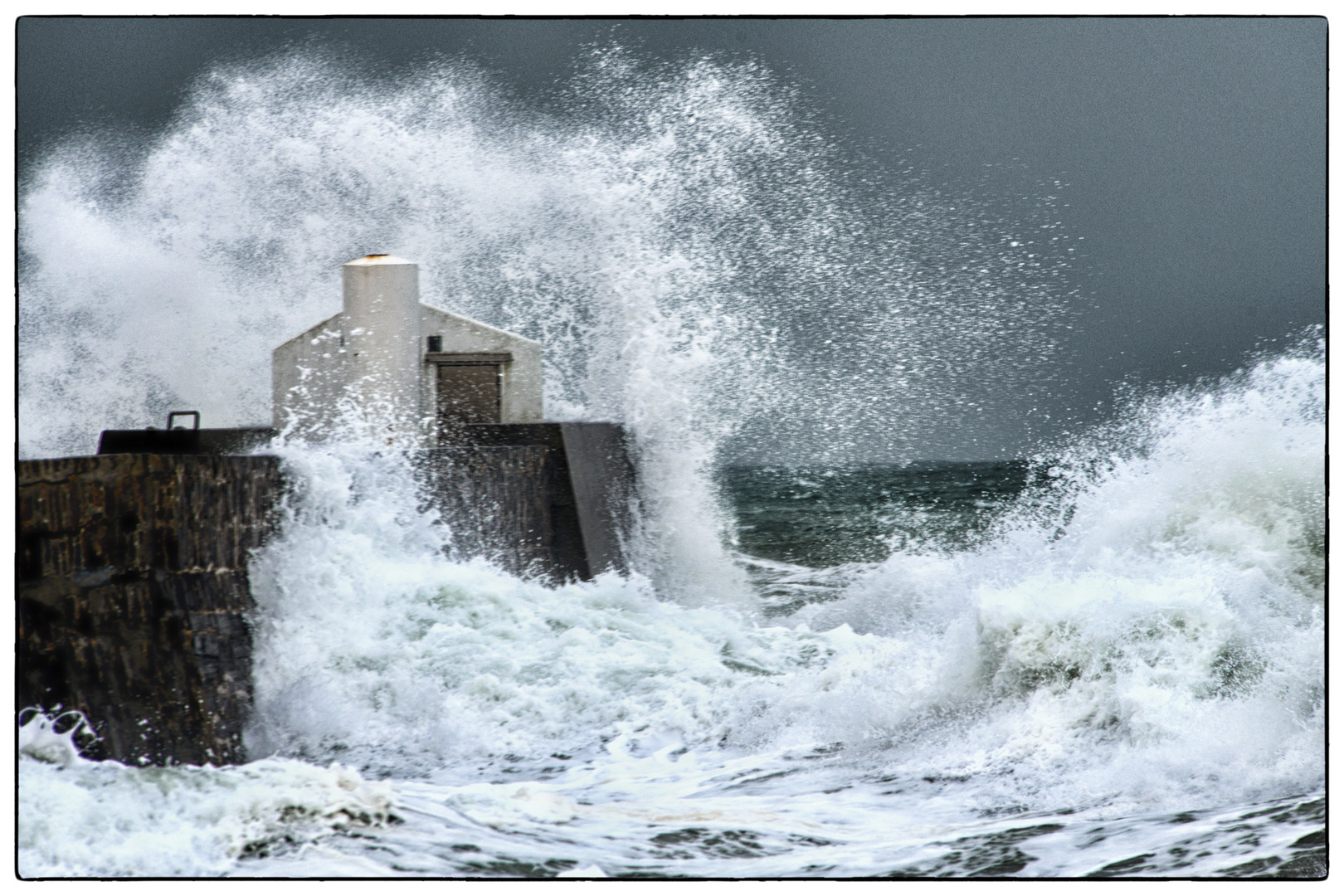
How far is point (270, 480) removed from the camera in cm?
345

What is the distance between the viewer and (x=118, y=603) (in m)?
2.98

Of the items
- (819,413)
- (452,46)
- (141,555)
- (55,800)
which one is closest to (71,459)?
(141,555)

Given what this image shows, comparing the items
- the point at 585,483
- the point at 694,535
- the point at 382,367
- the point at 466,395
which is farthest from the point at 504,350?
the point at 694,535

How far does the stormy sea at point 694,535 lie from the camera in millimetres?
2920

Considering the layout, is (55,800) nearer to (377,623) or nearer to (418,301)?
(377,623)

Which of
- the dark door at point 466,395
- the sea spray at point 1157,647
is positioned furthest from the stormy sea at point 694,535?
the dark door at point 466,395

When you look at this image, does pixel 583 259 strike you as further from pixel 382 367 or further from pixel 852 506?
pixel 852 506

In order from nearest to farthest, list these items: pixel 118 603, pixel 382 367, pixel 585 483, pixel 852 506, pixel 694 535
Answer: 1. pixel 118 603
2. pixel 382 367
3. pixel 585 483
4. pixel 694 535
5. pixel 852 506

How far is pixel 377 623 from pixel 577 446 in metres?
1.60

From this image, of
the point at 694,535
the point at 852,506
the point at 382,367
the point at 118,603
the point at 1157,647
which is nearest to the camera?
the point at 118,603

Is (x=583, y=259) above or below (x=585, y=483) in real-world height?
above

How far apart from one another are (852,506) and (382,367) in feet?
8.34

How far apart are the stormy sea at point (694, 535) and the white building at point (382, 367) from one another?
12 cm

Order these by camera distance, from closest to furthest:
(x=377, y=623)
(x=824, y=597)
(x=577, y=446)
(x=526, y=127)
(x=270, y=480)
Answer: (x=270, y=480)
(x=377, y=623)
(x=526, y=127)
(x=824, y=597)
(x=577, y=446)
